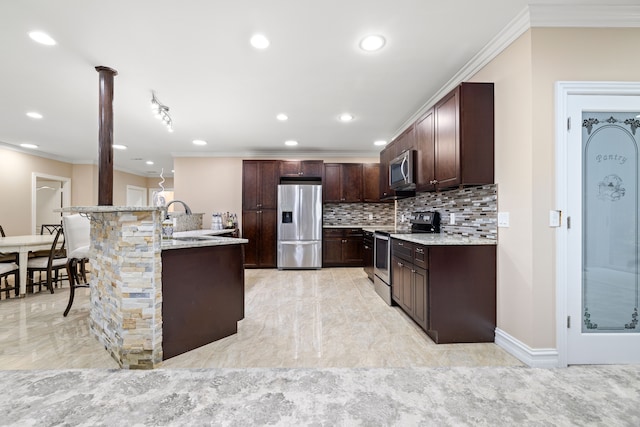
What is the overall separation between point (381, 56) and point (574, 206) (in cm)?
189

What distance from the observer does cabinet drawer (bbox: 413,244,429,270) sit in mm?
2314

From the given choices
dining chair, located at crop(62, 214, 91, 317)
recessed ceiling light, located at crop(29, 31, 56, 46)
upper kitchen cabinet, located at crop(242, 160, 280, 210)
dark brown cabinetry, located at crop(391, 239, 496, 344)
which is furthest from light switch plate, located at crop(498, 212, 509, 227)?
dining chair, located at crop(62, 214, 91, 317)

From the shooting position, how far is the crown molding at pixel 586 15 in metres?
1.84

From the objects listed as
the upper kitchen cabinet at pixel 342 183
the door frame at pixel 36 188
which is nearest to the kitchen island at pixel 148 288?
the upper kitchen cabinet at pixel 342 183

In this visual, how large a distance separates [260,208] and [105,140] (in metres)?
3.13

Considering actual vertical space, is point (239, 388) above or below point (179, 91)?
below

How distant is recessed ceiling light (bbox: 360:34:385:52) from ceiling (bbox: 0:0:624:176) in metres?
0.05

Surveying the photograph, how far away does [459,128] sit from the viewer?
89.7 inches

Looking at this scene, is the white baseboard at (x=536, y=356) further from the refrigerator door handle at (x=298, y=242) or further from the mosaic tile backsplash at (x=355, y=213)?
the mosaic tile backsplash at (x=355, y=213)

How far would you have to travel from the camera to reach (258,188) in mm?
5430

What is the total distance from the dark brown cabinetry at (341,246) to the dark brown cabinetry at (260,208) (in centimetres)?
105

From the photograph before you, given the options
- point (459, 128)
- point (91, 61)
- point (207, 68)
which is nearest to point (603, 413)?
point (459, 128)

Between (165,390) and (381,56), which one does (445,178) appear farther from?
(165,390)

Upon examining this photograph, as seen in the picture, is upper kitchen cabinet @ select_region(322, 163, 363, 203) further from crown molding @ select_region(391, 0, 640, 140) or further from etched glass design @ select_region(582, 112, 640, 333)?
etched glass design @ select_region(582, 112, 640, 333)
